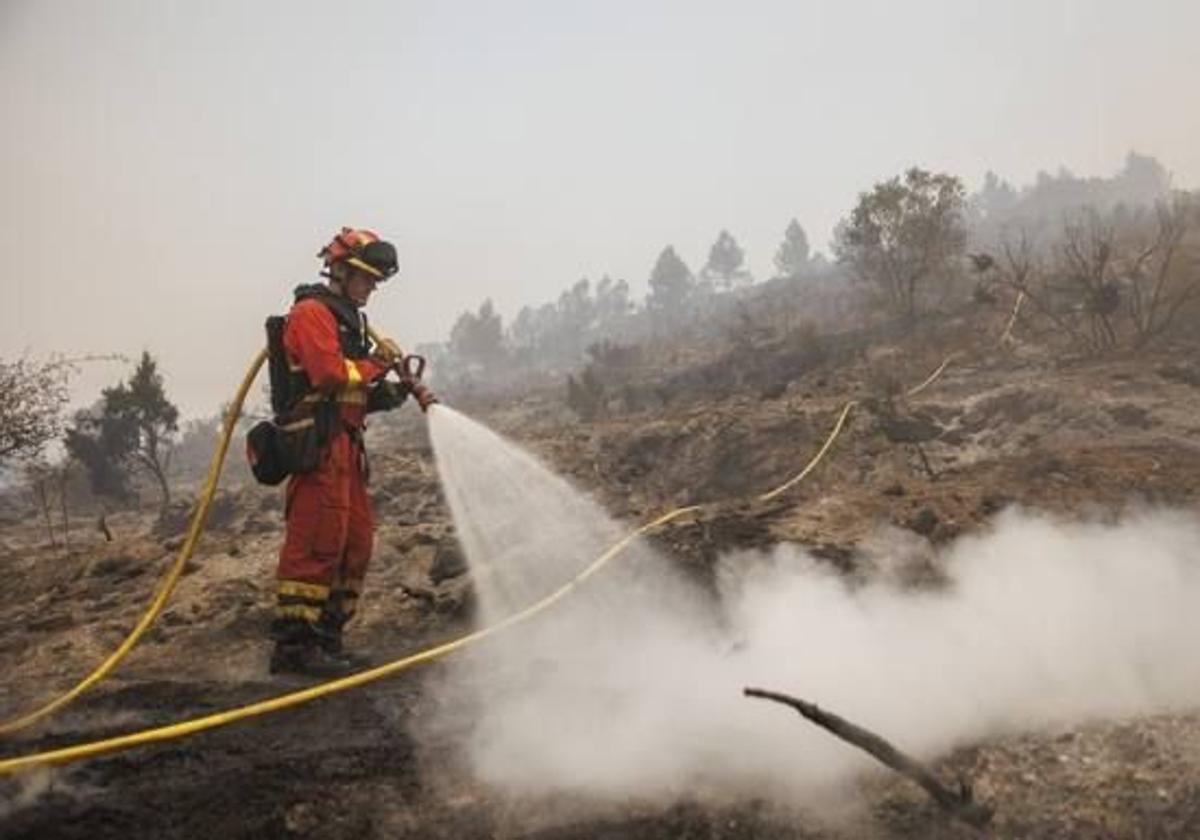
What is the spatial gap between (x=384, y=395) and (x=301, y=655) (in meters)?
1.37

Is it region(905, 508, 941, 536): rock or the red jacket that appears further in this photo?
region(905, 508, 941, 536): rock

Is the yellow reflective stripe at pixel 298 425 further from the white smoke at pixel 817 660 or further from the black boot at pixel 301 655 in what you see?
the black boot at pixel 301 655

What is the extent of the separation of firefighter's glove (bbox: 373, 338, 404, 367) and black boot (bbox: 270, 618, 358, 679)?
1.40 m

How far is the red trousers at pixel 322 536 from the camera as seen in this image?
420 centimetres

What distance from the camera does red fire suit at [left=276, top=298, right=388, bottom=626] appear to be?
165 inches

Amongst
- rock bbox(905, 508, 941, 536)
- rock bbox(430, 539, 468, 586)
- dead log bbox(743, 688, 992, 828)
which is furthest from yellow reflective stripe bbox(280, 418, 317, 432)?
rock bbox(905, 508, 941, 536)

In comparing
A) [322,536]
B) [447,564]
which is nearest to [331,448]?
[322,536]

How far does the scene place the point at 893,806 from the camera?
2666 mm

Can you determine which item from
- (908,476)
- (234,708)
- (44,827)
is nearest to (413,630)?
(234,708)

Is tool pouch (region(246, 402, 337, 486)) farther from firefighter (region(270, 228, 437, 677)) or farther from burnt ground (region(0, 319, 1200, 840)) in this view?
burnt ground (region(0, 319, 1200, 840))

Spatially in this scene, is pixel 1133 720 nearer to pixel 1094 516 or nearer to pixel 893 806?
pixel 893 806

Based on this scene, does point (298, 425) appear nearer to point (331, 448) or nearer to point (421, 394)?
point (331, 448)

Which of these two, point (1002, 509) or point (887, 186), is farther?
point (887, 186)

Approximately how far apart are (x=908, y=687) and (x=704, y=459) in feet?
23.6
